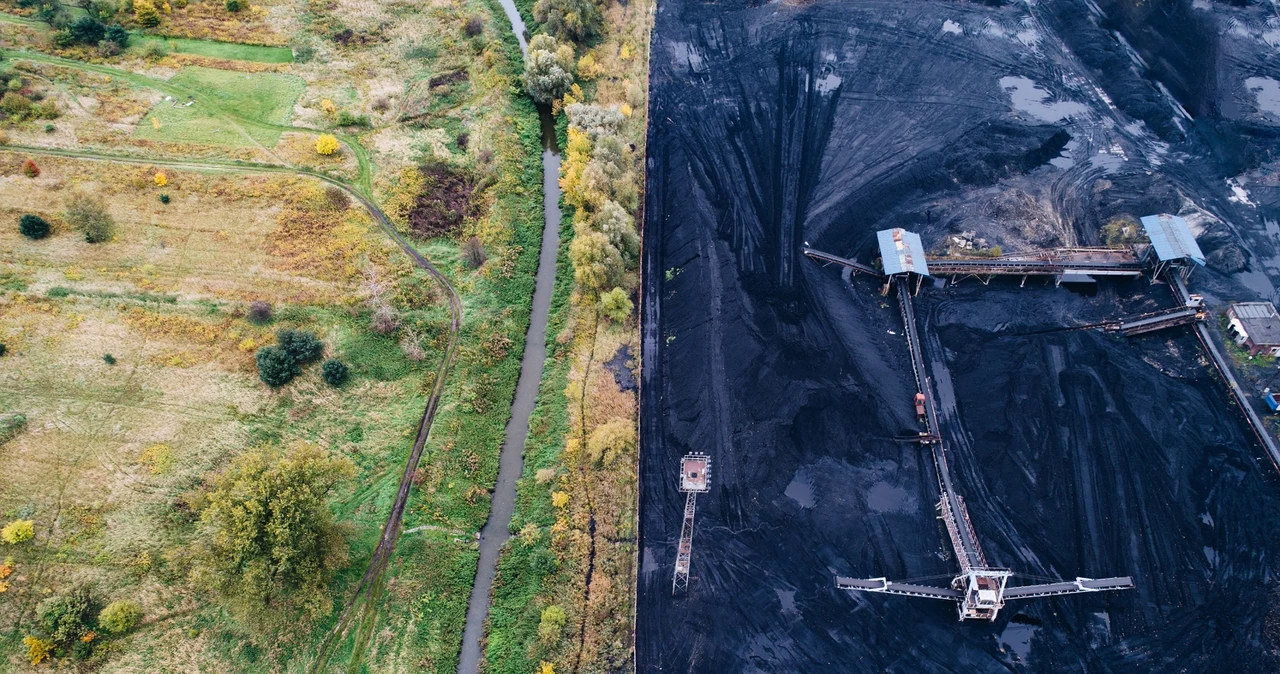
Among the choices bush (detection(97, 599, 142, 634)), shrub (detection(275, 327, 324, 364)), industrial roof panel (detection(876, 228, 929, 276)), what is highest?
industrial roof panel (detection(876, 228, 929, 276))

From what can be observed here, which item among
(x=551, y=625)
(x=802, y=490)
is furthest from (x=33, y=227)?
(x=802, y=490)

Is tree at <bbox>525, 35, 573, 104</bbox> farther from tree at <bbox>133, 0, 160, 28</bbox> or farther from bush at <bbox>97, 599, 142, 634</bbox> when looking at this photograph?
bush at <bbox>97, 599, 142, 634</bbox>

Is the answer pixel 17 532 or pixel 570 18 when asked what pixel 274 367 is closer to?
pixel 17 532

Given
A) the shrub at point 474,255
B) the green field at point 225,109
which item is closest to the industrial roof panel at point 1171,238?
the shrub at point 474,255

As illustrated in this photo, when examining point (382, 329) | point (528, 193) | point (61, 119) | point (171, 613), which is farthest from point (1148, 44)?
point (61, 119)

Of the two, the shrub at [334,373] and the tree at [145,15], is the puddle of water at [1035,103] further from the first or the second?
the tree at [145,15]

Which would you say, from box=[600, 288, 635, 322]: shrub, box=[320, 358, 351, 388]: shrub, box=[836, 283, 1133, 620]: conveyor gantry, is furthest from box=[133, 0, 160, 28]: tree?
box=[836, 283, 1133, 620]: conveyor gantry
